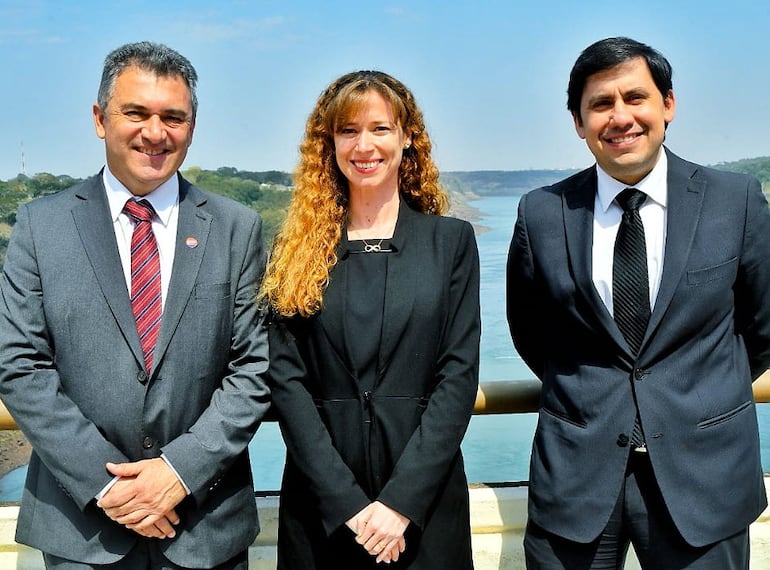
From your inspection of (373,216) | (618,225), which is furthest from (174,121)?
(618,225)

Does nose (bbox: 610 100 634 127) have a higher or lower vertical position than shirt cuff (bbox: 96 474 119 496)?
higher

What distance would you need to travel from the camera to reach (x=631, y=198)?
7.25 ft

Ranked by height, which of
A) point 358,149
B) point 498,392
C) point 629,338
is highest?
point 358,149

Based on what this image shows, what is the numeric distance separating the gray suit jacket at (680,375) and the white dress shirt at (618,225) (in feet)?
0.11

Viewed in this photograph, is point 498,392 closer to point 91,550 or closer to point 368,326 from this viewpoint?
A: point 368,326

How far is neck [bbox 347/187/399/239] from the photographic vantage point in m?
2.36

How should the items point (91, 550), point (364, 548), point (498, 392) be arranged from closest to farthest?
1. point (91, 550)
2. point (364, 548)
3. point (498, 392)

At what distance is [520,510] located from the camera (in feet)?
8.77

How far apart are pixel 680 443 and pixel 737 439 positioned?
0.16 meters

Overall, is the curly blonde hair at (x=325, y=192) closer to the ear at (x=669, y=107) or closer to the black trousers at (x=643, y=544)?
the ear at (x=669, y=107)

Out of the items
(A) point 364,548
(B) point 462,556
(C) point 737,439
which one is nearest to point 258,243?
(A) point 364,548

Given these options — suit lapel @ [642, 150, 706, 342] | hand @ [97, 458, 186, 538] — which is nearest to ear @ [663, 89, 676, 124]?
suit lapel @ [642, 150, 706, 342]

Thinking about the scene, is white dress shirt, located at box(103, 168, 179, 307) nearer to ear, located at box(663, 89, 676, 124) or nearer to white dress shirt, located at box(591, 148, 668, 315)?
white dress shirt, located at box(591, 148, 668, 315)

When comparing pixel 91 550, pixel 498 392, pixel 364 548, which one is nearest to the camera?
pixel 91 550
